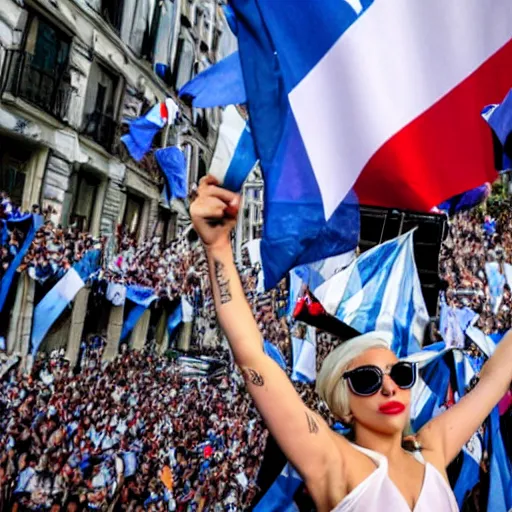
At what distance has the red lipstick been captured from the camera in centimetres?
141

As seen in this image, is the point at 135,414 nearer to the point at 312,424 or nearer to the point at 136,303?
the point at 136,303

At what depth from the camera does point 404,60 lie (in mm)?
2086

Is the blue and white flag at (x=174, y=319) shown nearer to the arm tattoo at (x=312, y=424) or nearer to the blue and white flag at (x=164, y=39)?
the blue and white flag at (x=164, y=39)

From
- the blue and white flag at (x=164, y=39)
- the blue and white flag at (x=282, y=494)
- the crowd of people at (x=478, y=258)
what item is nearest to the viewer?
the blue and white flag at (x=282, y=494)

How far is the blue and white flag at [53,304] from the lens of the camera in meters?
2.63

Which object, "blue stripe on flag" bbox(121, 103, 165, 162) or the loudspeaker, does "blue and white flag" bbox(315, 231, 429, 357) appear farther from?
"blue stripe on flag" bbox(121, 103, 165, 162)

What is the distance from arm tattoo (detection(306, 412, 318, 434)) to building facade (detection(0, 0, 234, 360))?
5.79ft

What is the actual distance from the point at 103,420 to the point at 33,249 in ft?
3.00

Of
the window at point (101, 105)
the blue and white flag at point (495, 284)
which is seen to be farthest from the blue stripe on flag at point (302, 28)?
the blue and white flag at point (495, 284)

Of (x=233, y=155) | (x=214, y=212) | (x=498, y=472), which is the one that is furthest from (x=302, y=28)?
(x=498, y=472)

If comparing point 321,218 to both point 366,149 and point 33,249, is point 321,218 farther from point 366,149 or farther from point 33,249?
point 33,249

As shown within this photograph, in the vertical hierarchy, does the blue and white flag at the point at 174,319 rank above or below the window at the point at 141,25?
below

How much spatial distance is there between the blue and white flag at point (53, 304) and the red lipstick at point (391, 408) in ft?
5.97

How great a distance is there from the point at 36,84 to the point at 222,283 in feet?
6.10
